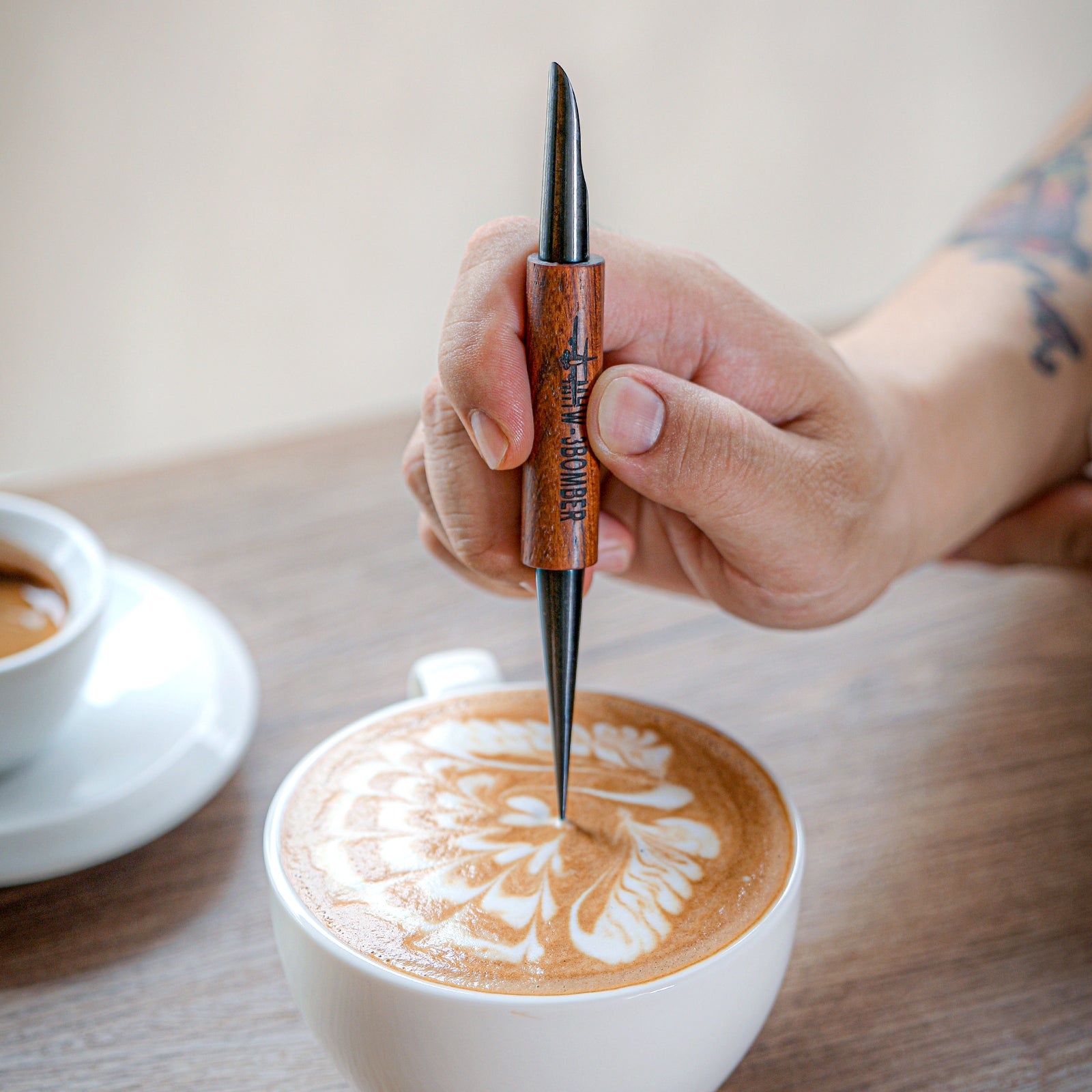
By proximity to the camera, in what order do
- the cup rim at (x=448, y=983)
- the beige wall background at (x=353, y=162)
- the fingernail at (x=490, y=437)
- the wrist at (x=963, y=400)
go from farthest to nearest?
the beige wall background at (x=353, y=162), the wrist at (x=963, y=400), the fingernail at (x=490, y=437), the cup rim at (x=448, y=983)

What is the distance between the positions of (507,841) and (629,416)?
21 centimetres

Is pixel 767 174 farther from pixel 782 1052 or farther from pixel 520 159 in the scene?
pixel 782 1052

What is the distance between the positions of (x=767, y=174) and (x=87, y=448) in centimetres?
180

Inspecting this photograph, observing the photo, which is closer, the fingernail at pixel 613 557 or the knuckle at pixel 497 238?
the knuckle at pixel 497 238

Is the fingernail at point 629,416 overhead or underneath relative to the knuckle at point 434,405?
overhead

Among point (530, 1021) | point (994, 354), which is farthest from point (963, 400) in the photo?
point (530, 1021)

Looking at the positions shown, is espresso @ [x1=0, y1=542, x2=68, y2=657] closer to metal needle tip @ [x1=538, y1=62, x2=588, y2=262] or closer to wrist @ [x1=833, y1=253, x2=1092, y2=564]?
metal needle tip @ [x1=538, y1=62, x2=588, y2=262]

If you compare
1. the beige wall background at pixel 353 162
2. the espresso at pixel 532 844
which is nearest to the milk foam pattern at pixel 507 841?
the espresso at pixel 532 844

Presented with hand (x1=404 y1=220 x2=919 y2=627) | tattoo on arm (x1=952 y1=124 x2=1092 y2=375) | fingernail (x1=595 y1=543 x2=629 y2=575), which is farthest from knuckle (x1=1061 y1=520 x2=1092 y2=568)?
fingernail (x1=595 y1=543 x2=629 y2=575)

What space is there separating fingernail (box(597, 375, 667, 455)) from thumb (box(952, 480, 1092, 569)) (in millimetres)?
515

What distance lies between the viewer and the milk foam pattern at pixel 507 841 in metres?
0.45

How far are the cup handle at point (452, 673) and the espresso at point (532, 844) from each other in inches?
1.1

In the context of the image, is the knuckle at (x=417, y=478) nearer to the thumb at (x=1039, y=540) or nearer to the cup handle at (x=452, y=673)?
the cup handle at (x=452, y=673)

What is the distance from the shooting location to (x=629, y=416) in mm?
500
